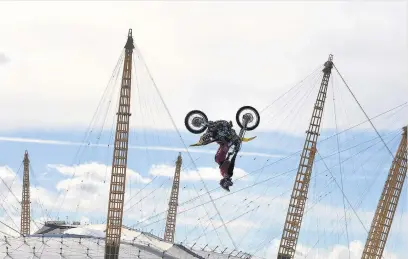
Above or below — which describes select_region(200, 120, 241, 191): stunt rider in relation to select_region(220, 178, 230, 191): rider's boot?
above

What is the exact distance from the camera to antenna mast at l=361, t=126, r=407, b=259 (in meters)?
149

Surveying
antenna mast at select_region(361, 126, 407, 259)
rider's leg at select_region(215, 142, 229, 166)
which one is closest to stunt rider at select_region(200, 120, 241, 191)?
rider's leg at select_region(215, 142, 229, 166)

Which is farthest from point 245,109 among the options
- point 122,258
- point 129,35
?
point 122,258

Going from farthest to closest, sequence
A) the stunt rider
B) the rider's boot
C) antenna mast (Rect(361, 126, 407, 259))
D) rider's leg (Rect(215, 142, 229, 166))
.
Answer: antenna mast (Rect(361, 126, 407, 259))
the rider's boot
rider's leg (Rect(215, 142, 229, 166))
the stunt rider

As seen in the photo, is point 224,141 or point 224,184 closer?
point 224,141

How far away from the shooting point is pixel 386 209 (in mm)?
149750

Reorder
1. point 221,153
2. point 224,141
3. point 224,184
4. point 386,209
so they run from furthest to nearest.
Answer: point 386,209 < point 224,184 < point 221,153 < point 224,141

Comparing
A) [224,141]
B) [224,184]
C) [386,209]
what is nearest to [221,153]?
[224,141]

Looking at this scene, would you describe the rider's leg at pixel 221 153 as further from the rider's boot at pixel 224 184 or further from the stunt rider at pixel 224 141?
the rider's boot at pixel 224 184

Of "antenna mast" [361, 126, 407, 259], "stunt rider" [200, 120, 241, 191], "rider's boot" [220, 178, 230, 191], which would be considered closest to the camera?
"stunt rider" [200, 120, 241, 191]

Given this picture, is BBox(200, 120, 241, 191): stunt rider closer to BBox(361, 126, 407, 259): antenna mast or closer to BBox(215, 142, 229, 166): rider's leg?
BBox(215, 142, 229, 166): rider's leg

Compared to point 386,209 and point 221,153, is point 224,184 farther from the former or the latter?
point 386,209

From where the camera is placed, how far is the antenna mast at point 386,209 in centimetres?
14888

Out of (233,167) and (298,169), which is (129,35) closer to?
(233,167)
